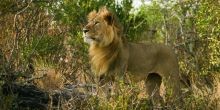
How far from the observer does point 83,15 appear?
13398mm

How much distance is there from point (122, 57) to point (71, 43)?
4169 millimetres

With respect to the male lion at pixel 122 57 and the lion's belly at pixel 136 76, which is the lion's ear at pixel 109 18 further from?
the lion's belly at pixel 136 76

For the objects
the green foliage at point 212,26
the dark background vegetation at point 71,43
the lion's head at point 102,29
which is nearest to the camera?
the dark background vegetation at point 71,43

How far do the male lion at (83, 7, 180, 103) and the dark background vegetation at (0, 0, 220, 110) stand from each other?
0.53 meters

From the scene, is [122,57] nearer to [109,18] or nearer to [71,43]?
[109,18]

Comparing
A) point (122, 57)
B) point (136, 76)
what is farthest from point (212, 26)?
point (122, 57)

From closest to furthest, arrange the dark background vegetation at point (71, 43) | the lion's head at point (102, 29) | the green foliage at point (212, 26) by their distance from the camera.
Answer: the dark background vegetation at point (71, 43)
the lion's head at point (102, 29)
the green foliage at point (212, 26)

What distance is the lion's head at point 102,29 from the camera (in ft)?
27.9

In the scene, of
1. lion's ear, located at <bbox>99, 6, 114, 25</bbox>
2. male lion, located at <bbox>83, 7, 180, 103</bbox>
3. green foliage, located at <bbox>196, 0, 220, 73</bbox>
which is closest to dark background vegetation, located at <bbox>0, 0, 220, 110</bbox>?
green foliage, located at <bbox>196, 0, 220, 73</bbox>

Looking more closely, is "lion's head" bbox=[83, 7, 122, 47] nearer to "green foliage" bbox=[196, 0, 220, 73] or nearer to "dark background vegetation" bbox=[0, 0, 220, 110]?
"dark background vegetation" bbox=[0, 0, 220, 110]

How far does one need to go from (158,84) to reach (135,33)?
476 centimetres

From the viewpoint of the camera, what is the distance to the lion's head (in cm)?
850

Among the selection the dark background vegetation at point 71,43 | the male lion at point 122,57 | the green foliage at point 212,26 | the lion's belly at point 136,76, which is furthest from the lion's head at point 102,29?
the green foliage at point 212,26

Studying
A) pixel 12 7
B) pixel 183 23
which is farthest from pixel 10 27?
pixel 183 23
